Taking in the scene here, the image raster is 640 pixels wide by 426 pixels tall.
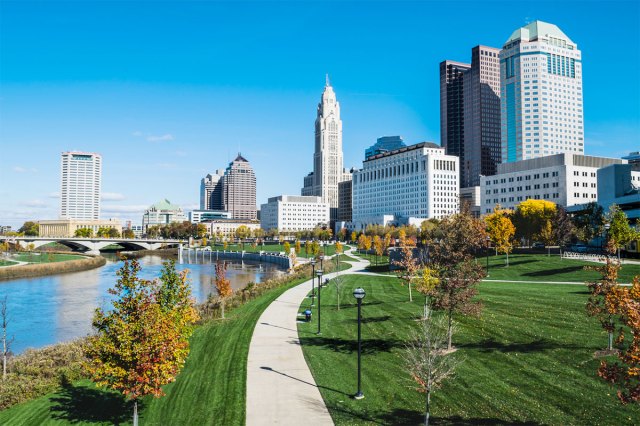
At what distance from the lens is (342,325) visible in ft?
113

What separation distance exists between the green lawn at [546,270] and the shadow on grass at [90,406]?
148ft

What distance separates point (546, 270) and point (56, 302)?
60.4 meters

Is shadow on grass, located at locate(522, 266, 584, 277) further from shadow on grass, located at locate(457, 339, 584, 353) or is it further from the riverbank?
the riverbank

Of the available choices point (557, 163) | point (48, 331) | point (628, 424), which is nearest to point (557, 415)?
point (628, 424)

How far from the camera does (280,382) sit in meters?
22.3

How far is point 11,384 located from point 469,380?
2332 cm

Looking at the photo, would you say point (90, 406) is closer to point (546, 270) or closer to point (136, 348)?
point (136, 348)

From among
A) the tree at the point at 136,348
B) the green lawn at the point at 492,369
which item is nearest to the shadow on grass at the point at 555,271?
the green lawn at the point at 492,369

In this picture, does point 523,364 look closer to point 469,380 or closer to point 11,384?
point 469,380

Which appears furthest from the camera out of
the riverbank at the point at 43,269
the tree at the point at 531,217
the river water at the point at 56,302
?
the riverbank at the point at 43,269

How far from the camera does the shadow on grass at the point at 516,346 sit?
24.5 metres

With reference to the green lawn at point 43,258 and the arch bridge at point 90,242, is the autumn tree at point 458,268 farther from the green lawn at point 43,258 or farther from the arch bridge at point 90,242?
the arch bridge at point 90,242

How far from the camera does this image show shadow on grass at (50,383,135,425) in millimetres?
21094

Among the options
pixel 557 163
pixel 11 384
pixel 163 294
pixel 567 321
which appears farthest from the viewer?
pixel 557 163
